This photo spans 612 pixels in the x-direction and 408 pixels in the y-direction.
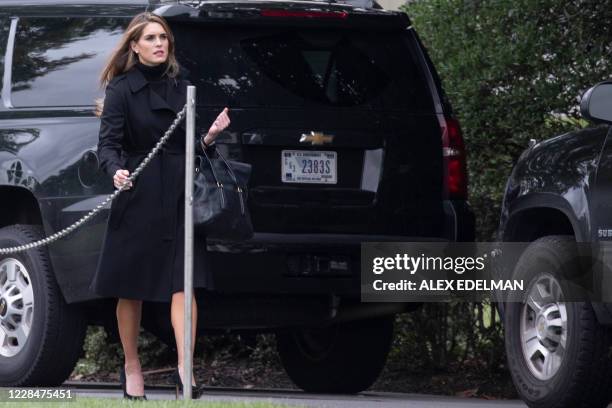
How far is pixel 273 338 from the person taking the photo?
12977 millimetres

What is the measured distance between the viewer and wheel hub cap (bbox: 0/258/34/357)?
9.91 m

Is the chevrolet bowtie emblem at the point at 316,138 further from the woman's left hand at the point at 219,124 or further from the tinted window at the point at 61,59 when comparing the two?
the tinted window at the point at 61,59

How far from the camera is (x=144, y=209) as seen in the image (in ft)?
29.0

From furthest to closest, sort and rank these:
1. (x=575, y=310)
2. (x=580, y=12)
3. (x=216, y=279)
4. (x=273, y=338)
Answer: (x=273, y=338) < (x=580, y=12) < (x=216, y=279) < (x=575, y=310)

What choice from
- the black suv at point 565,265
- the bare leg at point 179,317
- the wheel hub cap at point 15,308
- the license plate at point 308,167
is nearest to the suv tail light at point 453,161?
the black suv at point 565,265

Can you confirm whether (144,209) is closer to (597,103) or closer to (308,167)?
(308,167)

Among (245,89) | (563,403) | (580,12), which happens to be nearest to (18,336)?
(245,89)

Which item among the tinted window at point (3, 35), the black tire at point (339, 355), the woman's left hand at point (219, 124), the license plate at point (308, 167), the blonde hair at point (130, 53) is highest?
the tinted window at point (3, 35)

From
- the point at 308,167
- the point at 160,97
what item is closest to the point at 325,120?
the point at 308,167

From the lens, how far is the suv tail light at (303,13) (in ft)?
32.2

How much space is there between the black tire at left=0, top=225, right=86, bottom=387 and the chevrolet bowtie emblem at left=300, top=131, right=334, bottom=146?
153 centimetres

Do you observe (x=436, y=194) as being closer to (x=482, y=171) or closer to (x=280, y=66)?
(x=280, y=66)

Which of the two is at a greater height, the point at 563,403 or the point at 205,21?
the point at 205,21

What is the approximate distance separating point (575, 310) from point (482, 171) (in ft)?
10.5
